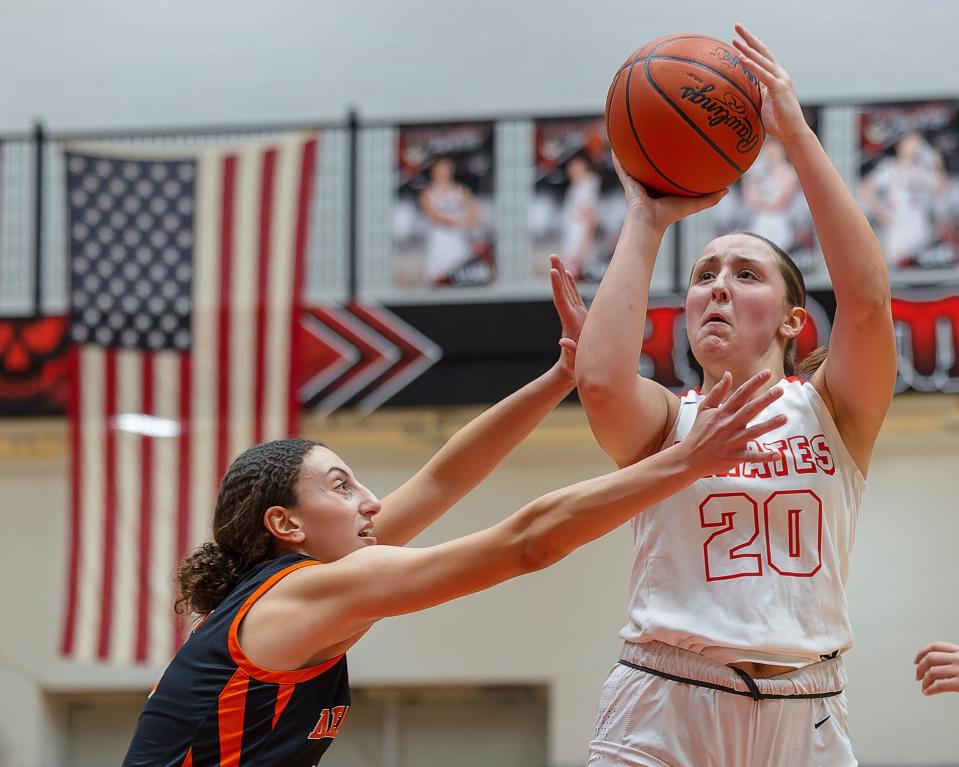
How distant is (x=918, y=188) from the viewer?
9766 mm

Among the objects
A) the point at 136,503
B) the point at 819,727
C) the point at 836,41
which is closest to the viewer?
the point at 819,727

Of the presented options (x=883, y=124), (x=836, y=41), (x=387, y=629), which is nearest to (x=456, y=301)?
(x=387, y=629)

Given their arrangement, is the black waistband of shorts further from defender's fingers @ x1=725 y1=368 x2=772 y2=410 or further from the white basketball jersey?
defender's fingers @ x1=725 y1=368 x2=772 y2=410

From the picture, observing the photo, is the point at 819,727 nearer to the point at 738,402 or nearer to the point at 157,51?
the point at 738,402

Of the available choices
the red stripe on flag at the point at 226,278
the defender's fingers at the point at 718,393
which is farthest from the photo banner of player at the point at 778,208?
the defender's fingers at the point at 718,393

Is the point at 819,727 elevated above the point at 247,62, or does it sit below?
below

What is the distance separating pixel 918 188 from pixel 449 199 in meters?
3.43

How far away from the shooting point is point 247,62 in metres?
12.5

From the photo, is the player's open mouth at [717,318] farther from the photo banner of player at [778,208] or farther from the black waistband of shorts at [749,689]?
the photo banner of player at [778,208]

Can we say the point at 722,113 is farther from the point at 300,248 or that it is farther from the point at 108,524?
the point at 108,524

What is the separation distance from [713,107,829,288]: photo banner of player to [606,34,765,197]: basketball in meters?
6.59

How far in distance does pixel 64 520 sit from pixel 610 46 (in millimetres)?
6148

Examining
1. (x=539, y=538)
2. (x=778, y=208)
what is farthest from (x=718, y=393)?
(x=778, y=208)

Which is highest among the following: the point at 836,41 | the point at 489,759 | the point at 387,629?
the point at 836,41
